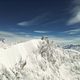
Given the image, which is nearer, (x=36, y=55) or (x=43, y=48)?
(x=36, y=55)

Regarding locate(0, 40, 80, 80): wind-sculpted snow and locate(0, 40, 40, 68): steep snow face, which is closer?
locate(0, 40, 80, 80): wind-sculpted snow

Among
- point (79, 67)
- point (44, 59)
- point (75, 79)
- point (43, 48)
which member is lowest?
point (75, 79)

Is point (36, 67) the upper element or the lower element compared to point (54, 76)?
upper

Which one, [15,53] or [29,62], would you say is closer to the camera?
[15,53]

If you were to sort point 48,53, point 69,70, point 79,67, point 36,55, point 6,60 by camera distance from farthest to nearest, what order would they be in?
1. point 79,67
2. point 69,70
3. point 48,53
4. point 36,55
5. point 6,60

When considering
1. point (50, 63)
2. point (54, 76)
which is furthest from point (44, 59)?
point (54, 76)

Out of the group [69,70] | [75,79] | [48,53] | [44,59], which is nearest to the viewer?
[44,59]

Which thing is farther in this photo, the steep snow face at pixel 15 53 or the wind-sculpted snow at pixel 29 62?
the steep snow face at pixel 15 53

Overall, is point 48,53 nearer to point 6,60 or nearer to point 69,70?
point 69,70

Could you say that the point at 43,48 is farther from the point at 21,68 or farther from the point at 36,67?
the point at 21,68

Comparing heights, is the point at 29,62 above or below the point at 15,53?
below
